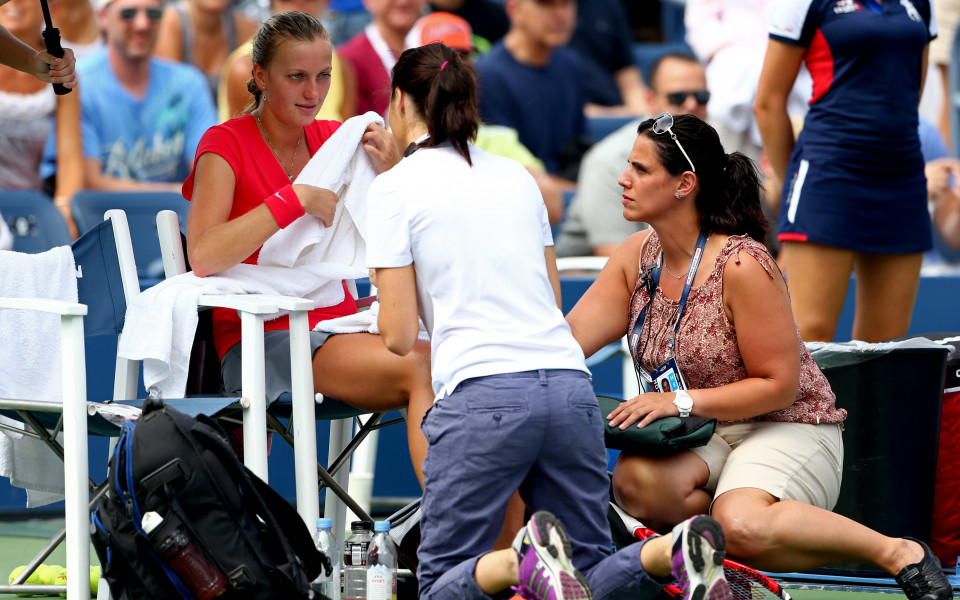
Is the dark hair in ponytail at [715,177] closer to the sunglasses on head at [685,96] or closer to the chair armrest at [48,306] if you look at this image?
the chair armrest at [48,306]

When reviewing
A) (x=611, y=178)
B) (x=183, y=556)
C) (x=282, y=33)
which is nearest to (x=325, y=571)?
(x=183, y=556)

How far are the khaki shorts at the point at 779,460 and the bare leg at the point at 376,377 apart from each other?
0.67 m

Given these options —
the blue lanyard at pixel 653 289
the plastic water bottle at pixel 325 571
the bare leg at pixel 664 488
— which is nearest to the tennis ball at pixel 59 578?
the plastic water bottle at pixel 325 571

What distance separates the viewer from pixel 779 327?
297 cm

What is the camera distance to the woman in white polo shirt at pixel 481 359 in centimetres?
255

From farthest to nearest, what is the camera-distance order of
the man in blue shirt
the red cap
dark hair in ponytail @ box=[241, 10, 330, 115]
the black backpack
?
the man in blue shirt < the red cap < dark hair in ponytail @ box=[241, 10, 330, 115] < the black backpack

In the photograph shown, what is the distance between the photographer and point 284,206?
3.25 meters

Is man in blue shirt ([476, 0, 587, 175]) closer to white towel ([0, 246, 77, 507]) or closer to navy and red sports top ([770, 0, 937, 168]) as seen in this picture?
navy and red sports top ([770, 0, 937, 168])

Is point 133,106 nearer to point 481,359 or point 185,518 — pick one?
point 185,518

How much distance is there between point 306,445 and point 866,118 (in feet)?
6.33

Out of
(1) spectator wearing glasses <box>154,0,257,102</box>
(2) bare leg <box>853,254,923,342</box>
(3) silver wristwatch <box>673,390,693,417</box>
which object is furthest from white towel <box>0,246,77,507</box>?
(1) spectator wearing glasses <box>154,0,257,102</box>

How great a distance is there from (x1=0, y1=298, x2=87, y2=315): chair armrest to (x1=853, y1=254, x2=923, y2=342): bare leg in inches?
89.2

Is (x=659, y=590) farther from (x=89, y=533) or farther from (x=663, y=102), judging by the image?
(x=663, y=102)

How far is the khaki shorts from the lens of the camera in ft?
9.84
